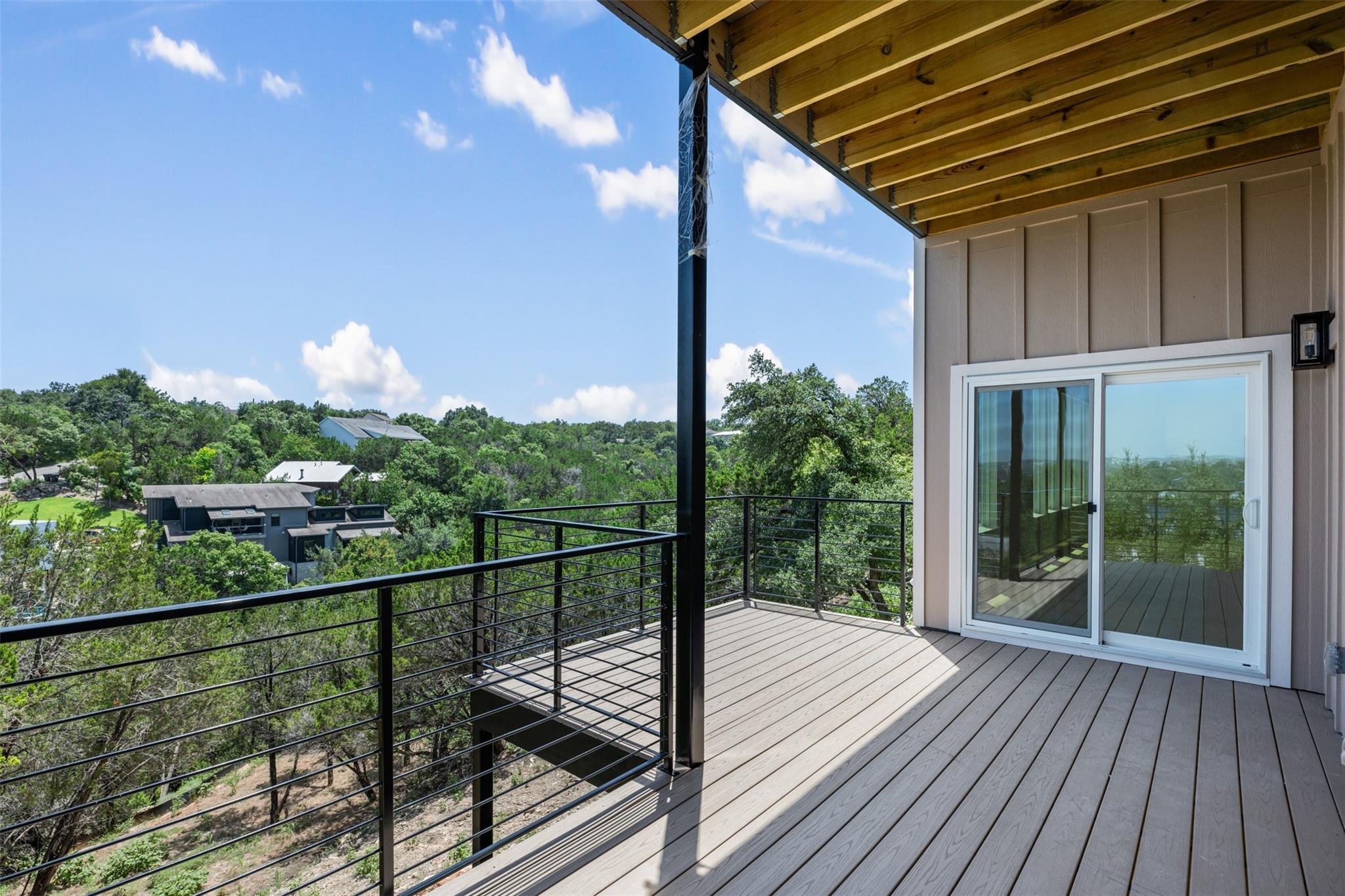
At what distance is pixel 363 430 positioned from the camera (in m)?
21.9

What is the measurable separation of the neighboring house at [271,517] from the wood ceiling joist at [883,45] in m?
18.9

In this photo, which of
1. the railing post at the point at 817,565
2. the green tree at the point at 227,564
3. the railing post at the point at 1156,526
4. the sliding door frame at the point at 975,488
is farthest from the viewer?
the green tree at the point at 227,564

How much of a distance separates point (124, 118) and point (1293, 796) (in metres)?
33.9

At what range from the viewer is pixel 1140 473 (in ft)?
11.8

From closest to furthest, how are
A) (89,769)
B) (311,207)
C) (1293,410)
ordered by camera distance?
(1293,410)
(89,769)
(311,207)

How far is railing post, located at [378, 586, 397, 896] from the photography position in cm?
164

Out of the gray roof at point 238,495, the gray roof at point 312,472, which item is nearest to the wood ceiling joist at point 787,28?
the gray roof at point 238,495

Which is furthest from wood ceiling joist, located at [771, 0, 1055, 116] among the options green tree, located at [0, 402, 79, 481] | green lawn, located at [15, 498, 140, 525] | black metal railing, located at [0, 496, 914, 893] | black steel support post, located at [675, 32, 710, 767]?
green tree, located at [0, 402, 79, 481]

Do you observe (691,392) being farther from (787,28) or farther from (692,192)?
(787,28)

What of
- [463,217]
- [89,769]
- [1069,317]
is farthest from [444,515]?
[1069,317]

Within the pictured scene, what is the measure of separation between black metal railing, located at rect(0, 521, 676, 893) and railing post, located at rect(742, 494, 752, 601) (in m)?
0.72

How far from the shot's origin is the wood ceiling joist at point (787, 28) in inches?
87.7

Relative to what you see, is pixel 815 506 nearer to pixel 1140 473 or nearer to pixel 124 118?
pixel 1140 473

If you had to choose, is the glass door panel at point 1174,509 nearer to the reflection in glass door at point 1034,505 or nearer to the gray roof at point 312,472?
the reflection in glass door at point 1034,505
